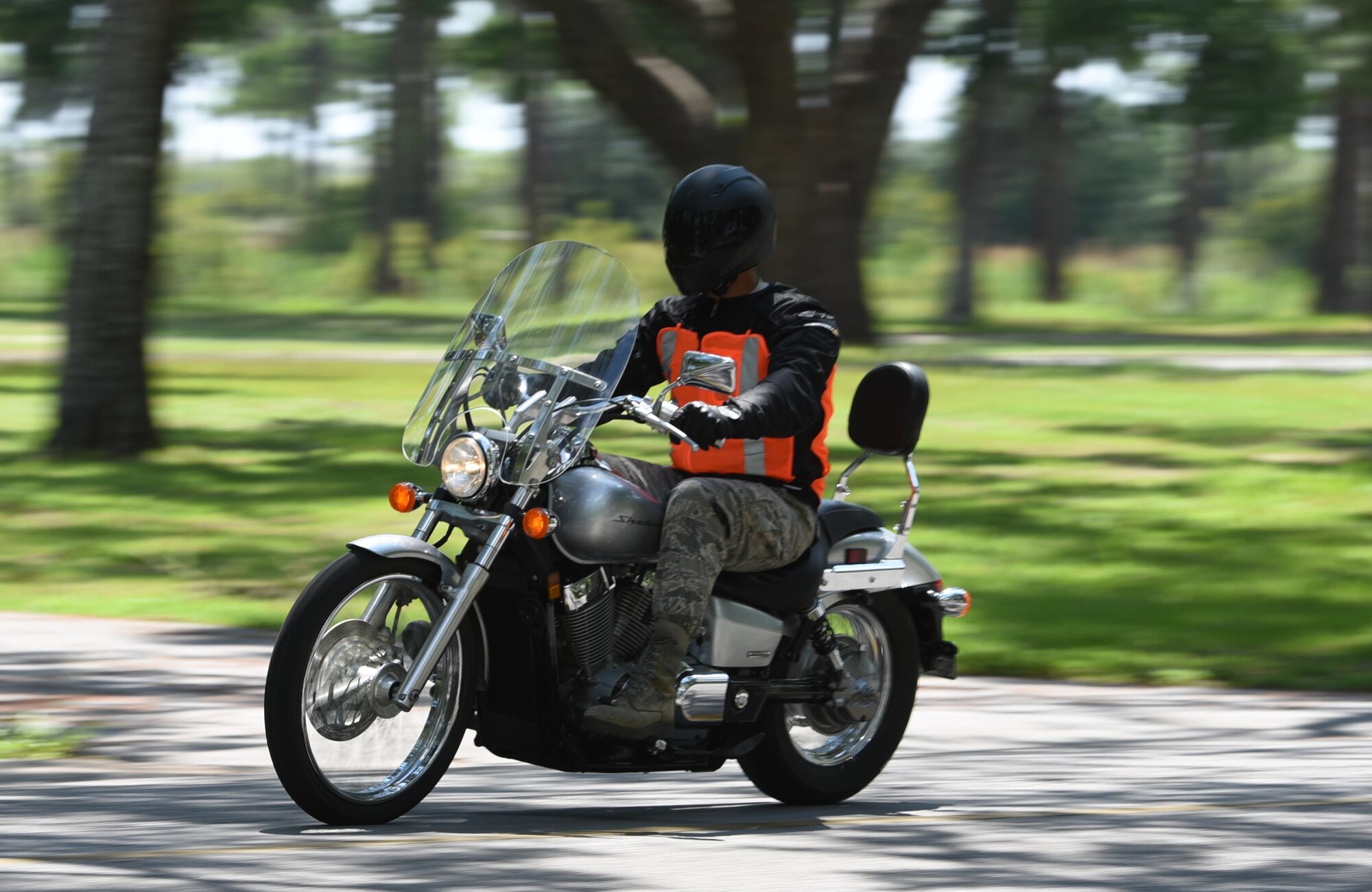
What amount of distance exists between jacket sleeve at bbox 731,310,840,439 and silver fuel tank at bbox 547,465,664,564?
1.37ft

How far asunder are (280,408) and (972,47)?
1307 cm

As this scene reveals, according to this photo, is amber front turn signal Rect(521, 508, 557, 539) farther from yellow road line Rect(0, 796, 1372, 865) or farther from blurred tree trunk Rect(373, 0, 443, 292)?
blurred tree trunk Rect(373, 0, 443, 292)

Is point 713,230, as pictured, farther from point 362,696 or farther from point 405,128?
point 405,128

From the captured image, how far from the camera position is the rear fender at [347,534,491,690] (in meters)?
5.72

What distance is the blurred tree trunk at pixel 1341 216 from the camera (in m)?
51.8

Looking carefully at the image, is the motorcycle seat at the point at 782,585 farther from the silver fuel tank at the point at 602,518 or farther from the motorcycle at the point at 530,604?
the silver fuel tank at the point at 602,518

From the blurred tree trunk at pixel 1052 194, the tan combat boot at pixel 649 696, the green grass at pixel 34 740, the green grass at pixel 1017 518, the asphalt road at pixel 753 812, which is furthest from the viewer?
the blurred tree trunk at pixel 1052 194

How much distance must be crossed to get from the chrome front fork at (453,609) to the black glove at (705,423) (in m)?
0.49

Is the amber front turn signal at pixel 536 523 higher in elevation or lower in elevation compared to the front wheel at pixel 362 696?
higher

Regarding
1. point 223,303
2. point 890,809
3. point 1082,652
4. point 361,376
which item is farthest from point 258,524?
point 223,303

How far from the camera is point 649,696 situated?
5.97 meters

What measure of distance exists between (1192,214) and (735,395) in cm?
7495

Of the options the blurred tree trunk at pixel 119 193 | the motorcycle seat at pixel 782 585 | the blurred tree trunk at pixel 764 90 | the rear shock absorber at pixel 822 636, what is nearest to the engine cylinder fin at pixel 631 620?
the motorcycle seat at pixel 782 585

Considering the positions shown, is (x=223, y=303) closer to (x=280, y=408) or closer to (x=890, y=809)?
(x=280, y=408)
